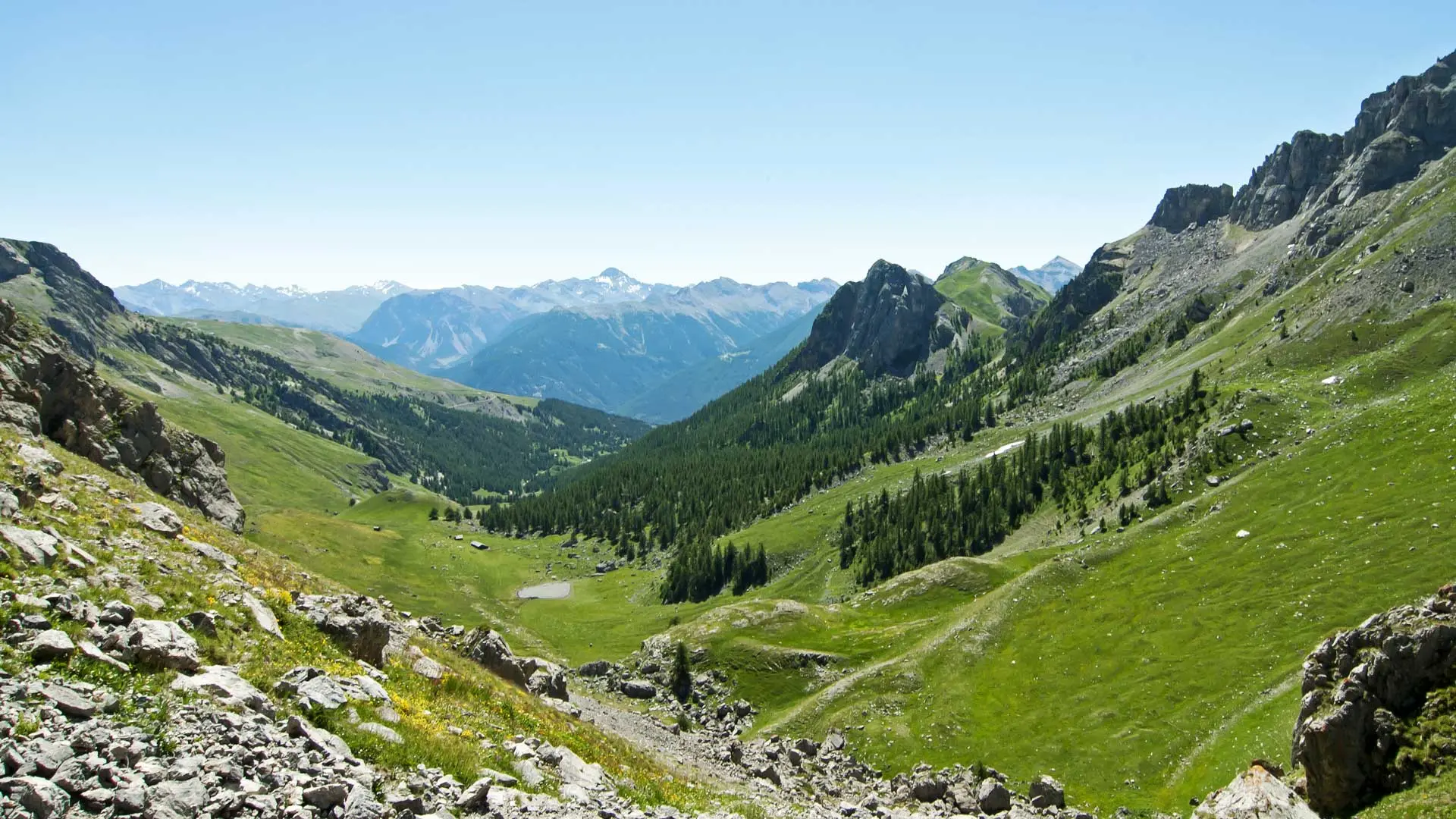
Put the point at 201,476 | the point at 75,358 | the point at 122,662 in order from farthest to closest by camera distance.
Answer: the point at 201,476 → the point at 75,358 → the point at 122,662

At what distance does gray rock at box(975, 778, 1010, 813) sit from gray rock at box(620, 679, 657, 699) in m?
43.7

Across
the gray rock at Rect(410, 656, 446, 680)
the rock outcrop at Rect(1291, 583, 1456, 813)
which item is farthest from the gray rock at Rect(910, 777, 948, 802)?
the gray rock at Rect(410, 656, 446, 680)

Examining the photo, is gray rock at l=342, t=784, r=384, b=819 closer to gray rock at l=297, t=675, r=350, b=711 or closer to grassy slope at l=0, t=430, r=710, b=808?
grassy slope at l=0, t=430, r=710, b=808

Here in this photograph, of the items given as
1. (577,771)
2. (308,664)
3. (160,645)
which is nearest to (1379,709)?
(577,771)

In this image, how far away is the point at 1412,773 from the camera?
27.8 meters

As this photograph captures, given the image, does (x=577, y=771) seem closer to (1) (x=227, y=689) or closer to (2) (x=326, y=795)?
(2) (x=326, y=795)

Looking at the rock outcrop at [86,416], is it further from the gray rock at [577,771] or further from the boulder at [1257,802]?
the boulder at [1257,802]

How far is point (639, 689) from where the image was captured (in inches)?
3504

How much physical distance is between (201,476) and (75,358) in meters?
20.3

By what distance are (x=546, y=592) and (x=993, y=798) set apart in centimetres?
13667

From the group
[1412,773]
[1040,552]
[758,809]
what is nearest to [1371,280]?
[1040,552]

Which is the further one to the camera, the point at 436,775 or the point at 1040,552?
the point at 1040,552

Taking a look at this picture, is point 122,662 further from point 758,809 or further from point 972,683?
point 972,683

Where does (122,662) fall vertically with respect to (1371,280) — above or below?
below
